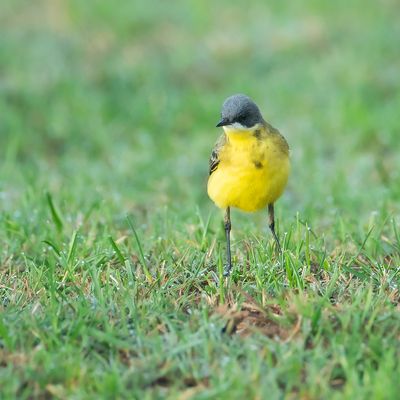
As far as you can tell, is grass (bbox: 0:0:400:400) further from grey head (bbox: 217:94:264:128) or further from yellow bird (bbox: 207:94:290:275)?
grey head (bbox: 217:94:264:128)

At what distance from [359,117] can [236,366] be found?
19.6ft

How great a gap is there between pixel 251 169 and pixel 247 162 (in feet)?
0.16

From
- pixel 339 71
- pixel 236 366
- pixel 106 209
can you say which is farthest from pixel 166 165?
pixel 236 366

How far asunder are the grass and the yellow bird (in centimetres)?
27

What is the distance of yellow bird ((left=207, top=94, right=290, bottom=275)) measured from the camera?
16.8 ft

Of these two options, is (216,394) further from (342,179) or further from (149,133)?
(149,133)

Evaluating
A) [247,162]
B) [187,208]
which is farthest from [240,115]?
[187,208]

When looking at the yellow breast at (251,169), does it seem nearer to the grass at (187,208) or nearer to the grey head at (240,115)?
the grey head at (240,115)

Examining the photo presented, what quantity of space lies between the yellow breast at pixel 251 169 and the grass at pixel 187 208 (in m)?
0.27

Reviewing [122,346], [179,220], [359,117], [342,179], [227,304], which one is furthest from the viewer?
[359,117]

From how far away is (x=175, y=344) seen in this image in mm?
4090

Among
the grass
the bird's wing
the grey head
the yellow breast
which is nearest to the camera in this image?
the grass

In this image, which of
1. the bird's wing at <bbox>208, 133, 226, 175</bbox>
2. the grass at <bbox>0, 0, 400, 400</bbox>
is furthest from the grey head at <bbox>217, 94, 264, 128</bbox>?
the grass at <bbox>0, 0, 400, 400</bbox>

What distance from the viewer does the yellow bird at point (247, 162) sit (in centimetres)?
511
